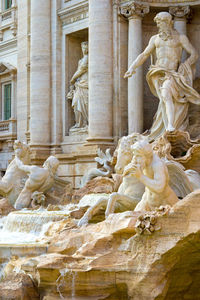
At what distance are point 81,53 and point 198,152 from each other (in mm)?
7369

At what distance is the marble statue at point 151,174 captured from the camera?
8.92 meters

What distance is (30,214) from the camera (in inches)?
463

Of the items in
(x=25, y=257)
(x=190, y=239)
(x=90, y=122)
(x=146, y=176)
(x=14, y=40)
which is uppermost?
(x=14, y=40)

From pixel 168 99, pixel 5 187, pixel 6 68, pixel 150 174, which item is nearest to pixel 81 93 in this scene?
pixel 168 99

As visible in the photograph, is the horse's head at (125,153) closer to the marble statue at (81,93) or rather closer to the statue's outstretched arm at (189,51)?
the statue's outstretched arm at (189,51)

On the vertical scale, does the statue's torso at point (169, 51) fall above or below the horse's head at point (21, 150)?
above

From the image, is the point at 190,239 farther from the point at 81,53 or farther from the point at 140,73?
the point at 81,53

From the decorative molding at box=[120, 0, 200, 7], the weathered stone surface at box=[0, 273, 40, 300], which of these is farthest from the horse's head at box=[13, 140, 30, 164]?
the weathered stone surface at box=[0, 273, 40, 300]

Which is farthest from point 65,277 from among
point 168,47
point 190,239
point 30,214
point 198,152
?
point 168,47

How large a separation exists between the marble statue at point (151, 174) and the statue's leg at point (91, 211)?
112 cm

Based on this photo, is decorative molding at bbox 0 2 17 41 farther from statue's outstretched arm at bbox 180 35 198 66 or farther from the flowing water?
the flowing water

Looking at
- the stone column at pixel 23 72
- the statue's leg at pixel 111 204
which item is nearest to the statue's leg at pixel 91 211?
the statue's leg at pixel 111 204

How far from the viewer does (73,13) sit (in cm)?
1803

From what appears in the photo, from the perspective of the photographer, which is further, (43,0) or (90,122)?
(43,0)
